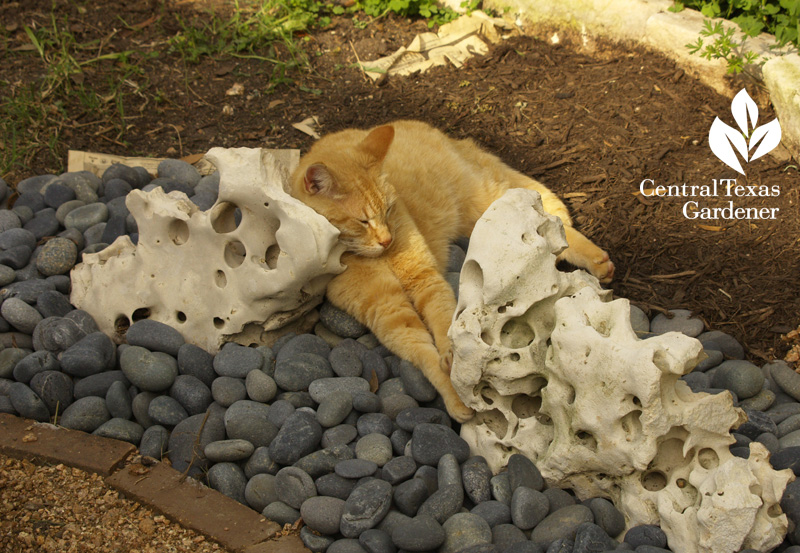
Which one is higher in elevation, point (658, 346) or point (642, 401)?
point (658, 346)

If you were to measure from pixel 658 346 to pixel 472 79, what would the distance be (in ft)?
12.5

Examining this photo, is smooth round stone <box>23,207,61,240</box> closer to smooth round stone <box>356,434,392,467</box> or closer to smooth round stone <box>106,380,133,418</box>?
smooth round stone <box>106,380,133,418</box>

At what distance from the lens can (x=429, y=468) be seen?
2.57 m

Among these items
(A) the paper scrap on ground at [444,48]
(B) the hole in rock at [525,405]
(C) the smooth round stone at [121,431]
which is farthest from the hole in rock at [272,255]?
(A) the paper scrap on ground at [444,48]

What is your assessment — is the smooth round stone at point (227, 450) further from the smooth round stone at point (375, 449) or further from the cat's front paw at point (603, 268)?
the cat's front paw at point (603, 268)

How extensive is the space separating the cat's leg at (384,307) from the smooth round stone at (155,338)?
0.79 metres

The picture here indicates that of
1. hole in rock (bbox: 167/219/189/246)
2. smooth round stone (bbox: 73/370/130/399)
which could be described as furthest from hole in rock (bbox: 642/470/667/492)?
hole in rock (bbox: 167/219/189/246)

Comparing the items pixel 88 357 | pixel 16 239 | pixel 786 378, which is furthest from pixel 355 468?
pixel 16 239

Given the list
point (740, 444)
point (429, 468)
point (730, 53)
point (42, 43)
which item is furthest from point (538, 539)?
point (42, 43)

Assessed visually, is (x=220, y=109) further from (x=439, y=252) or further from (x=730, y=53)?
(x=730, y=53)

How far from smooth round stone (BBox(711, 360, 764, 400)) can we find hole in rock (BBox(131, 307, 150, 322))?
111 inches

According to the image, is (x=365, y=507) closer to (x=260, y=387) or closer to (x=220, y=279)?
(x=260, y=387)

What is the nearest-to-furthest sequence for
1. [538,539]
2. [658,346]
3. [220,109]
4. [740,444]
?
[658,346]
[538,539]
[740,444]
[220,109]

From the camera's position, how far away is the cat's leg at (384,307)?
3129 millimetres
